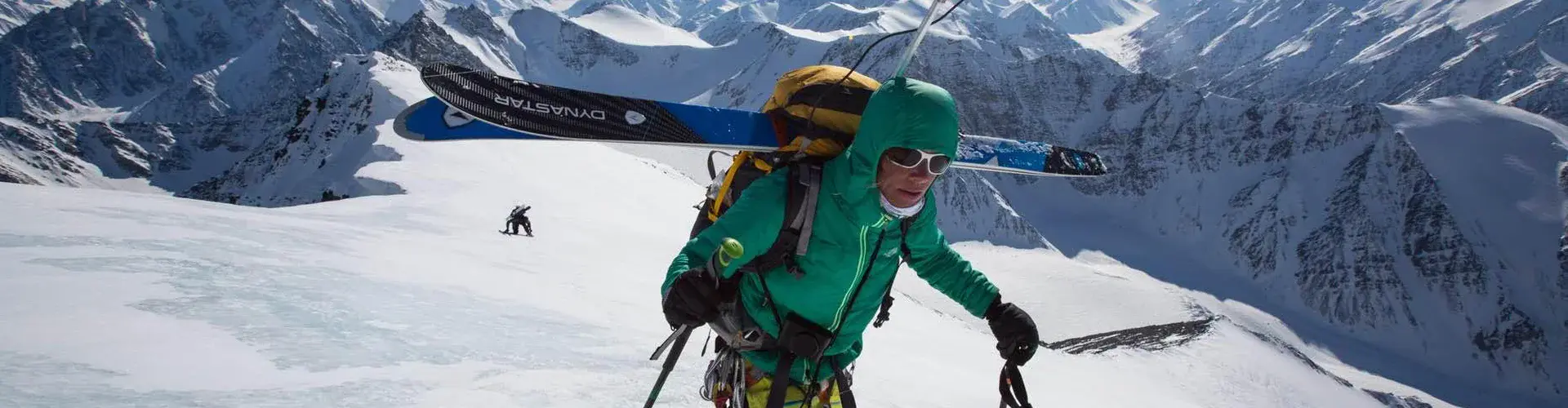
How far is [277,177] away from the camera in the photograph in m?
58.2

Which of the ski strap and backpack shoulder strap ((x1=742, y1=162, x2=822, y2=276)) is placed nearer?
backpack shoulder strap ((x1=742, y1=162, x2=822, y2=276))

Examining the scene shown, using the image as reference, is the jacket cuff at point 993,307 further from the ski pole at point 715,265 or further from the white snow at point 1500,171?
the white snow at point 1500,171

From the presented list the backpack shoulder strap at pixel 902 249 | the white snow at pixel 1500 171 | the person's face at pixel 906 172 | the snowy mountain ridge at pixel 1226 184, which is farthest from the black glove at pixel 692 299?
the white snow at pixel 1500 171

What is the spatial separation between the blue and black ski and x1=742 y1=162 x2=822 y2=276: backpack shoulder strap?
2.29ft

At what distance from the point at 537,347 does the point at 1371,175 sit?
6953 inches

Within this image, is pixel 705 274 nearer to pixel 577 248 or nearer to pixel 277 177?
pixel 577 248

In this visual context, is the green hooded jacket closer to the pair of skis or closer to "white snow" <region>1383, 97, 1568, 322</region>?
the pair of skis

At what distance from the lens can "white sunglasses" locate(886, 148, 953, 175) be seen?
3.29m

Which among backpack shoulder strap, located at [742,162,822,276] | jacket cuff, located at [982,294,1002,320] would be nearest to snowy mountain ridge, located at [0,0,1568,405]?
jacket cuff, located at [982,294,1002,320]

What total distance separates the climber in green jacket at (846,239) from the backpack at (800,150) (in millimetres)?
71

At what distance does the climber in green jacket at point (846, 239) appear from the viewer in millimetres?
3176

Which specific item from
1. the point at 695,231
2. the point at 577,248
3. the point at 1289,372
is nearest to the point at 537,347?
the point at 695,231

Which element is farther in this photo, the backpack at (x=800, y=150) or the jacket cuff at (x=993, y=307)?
the jacket cuff at (x=993, y=307)

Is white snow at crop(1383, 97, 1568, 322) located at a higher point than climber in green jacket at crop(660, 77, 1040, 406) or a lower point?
higher
